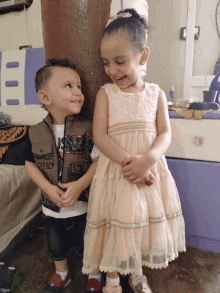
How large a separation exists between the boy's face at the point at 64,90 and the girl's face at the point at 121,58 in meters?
0.15

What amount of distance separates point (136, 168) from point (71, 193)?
276mm

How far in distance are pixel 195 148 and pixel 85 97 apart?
59 centimetres

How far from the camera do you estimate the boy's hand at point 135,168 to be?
65 cm

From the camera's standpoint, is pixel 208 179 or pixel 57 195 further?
pixel 208 179

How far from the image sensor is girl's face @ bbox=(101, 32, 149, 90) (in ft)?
2.25

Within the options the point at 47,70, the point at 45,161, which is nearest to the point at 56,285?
the point at 45,161

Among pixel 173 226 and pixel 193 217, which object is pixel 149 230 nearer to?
pixel 173 226

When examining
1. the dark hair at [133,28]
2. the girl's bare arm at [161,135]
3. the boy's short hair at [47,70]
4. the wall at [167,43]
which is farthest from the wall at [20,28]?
the girl's bare arm at [161,135]

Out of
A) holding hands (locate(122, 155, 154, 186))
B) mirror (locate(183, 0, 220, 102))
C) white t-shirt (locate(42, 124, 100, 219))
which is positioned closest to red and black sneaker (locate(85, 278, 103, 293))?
white t-shirt (locate(42, 124, 100, 219))

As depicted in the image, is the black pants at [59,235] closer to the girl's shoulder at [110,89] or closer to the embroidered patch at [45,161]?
the embroidered patch at [45,161]

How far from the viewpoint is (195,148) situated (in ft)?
3.22

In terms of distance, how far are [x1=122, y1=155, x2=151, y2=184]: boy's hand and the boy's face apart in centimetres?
30

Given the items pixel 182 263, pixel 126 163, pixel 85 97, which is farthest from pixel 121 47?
pixel 182 263

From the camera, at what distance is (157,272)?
947 millimetres
